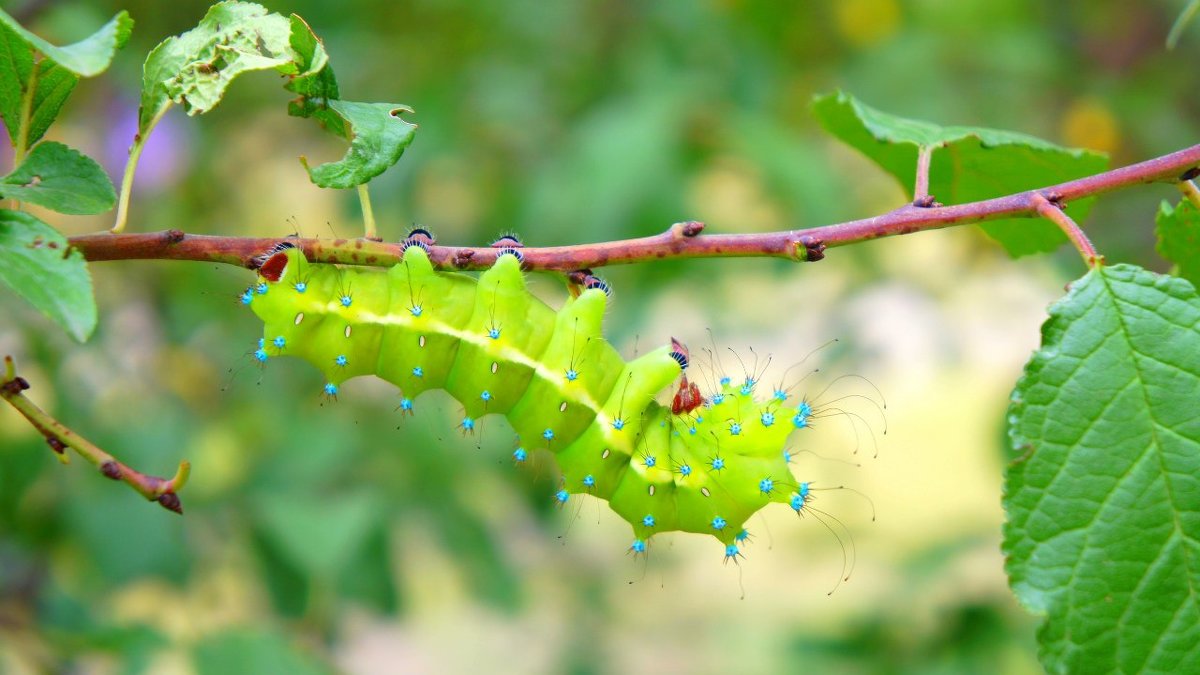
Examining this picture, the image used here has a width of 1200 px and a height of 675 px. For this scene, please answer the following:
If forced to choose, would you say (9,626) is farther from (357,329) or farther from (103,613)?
(357,329)

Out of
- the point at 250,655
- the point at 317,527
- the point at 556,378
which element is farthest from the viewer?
the point at 317,527

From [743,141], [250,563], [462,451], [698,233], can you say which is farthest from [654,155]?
[698,233]

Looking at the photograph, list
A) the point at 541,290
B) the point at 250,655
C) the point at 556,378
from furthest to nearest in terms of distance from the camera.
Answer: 1. the point at 541,290
2. the point at 250,655
3. the point at 556,378

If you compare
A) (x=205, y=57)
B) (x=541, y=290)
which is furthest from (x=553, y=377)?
(x=541, y=290)

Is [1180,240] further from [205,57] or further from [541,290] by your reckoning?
[541,290]

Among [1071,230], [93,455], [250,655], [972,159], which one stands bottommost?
[250,655]

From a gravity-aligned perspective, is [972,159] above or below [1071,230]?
above
